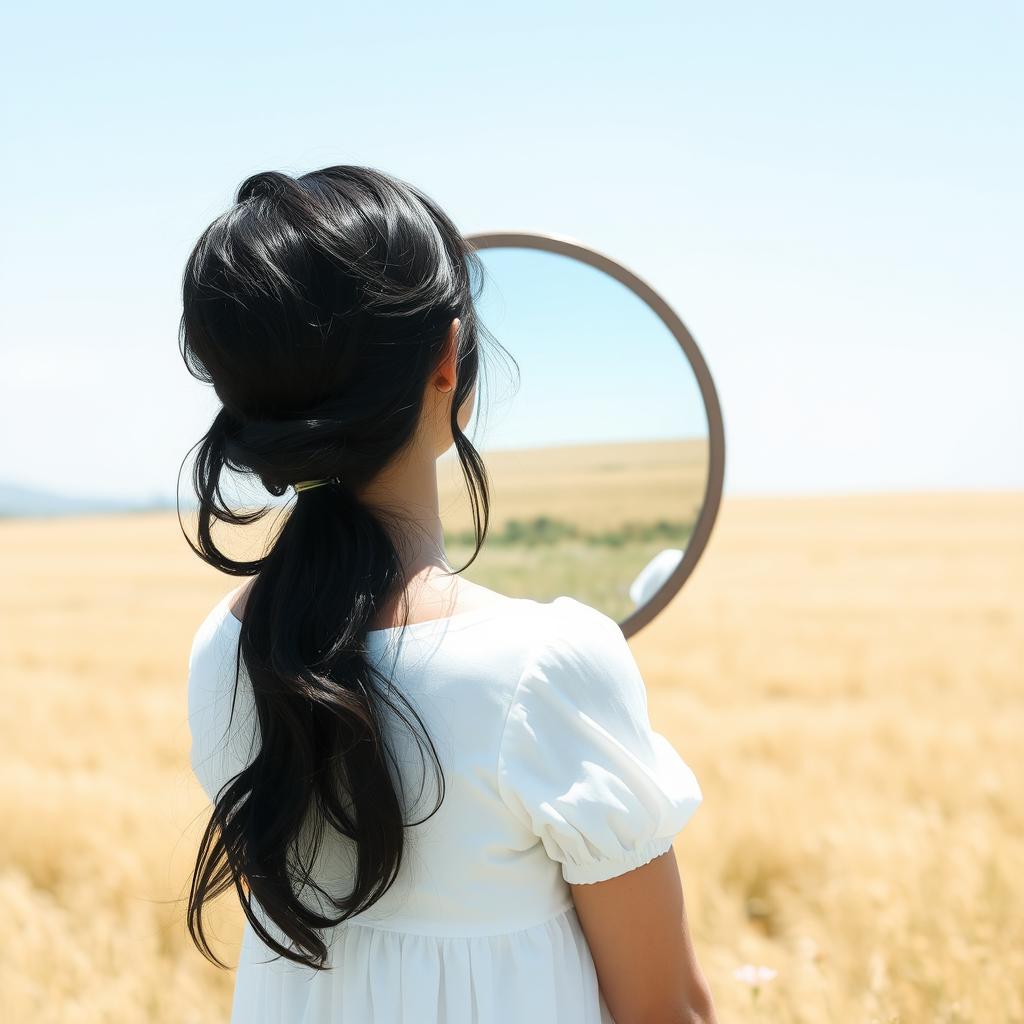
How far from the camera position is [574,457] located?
4.73ft

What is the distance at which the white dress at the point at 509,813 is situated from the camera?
2.92ft

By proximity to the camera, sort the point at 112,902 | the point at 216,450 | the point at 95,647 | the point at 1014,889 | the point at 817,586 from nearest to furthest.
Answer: the point at 216,450
the point at 1014,889
the point at 112,902
the point at 95,647
the point at 817,586

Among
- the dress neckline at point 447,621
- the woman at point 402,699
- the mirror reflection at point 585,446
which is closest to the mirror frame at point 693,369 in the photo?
the mirror reflection at point 585,446

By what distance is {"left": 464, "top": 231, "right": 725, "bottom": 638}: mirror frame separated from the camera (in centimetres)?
138

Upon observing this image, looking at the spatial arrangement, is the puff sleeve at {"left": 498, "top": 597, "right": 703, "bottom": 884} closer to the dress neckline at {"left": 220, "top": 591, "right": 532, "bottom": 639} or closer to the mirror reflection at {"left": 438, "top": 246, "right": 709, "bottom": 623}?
the dress neckline at {"left": 220, "top": 591, "right": 532, "bottom": 639}

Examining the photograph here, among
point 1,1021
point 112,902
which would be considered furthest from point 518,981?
point 112,902

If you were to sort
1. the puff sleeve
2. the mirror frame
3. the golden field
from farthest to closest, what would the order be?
the golden field < the mirror frame < the puff sleeve

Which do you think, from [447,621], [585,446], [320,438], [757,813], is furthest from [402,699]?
[757,813]

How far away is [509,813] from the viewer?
913 millimetres

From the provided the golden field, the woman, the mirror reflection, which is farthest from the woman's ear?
the golden field

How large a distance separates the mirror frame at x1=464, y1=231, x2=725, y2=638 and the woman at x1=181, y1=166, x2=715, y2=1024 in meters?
0.37

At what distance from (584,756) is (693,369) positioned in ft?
2.24

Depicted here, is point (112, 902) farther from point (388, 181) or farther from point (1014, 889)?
point (388, 181)

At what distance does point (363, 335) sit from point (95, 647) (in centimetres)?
910
